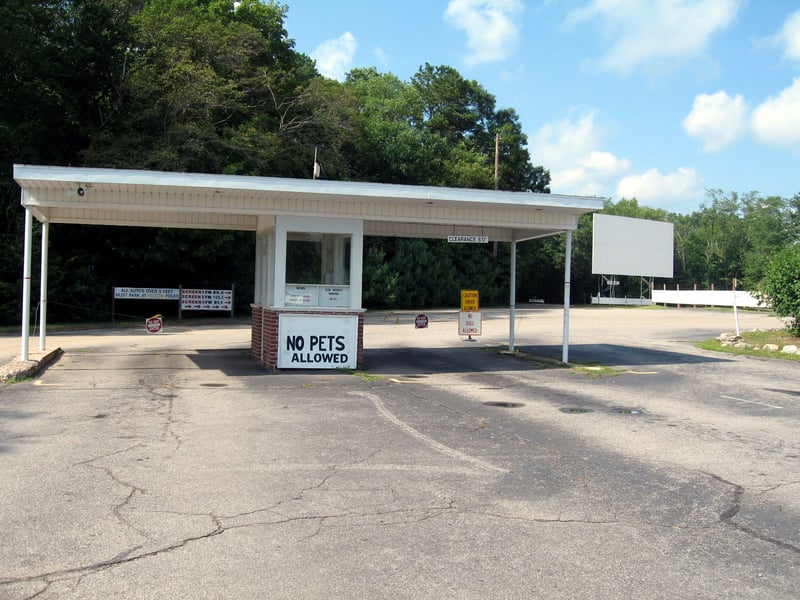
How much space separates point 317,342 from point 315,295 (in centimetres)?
99

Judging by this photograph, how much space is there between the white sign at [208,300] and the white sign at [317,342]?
17470mm

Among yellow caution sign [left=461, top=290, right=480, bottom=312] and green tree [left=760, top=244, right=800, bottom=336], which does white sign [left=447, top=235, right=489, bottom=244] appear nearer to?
yellow caution sign [left=461, top=290, right=480, bottom=312]

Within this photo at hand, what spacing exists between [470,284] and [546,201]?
3262 cm

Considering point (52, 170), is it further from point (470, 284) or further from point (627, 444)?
point (470, 284)

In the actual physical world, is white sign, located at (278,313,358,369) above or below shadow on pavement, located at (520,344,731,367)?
above

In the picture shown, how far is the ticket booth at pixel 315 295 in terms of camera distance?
47.6ft

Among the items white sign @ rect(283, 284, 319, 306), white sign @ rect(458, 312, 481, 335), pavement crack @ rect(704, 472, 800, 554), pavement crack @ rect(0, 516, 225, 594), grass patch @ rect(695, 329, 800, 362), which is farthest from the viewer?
white sign @ rect(458, 312, 481, 335)

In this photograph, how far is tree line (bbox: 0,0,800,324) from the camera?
2923 cm

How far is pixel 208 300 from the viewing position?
3139cm

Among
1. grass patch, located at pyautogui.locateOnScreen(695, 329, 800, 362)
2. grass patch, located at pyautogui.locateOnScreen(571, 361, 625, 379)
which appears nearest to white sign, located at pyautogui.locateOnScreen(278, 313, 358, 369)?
grass patch, located at pyautogui.locateOnScreen(571, 361, 625, 379)

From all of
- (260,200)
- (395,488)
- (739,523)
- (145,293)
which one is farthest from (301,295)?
(145,293)

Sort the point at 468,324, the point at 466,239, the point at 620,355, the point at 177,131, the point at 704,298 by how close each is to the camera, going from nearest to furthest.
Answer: the point at 466,239
the point at 620,355
the point at 468,324
the point at 177,131
the point at 704,298

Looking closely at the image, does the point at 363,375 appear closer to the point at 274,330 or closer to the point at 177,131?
the point at 274,330

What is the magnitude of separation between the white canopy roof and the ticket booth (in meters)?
0.39
